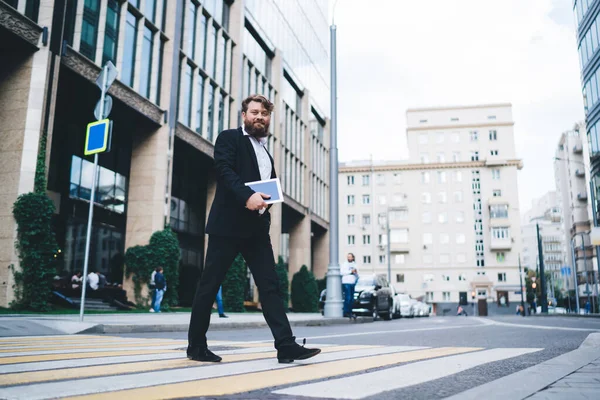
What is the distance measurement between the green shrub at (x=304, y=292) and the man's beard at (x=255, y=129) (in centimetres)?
3174

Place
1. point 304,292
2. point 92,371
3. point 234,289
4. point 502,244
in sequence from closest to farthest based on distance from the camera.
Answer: point 92,371 → point 234,289 → point 304,292 → point 502,244

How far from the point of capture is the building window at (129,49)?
20531 mm

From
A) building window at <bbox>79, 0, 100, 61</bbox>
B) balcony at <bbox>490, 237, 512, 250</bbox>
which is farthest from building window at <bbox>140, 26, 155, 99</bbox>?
balcony at <bbox>490, 237, 512, 250</bbox>

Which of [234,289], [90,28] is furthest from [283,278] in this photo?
[90,28]

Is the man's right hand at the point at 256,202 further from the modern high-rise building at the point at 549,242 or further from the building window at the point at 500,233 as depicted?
the modern high-rise building at the point at 549,242

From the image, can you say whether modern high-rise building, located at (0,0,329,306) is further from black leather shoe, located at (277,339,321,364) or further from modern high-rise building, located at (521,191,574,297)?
modern high-rise building, located at (521,191,574,297)

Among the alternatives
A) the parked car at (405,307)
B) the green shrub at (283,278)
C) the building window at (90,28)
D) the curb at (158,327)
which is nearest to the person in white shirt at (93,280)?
the building window at (90,28)

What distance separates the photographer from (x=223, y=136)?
3951mm

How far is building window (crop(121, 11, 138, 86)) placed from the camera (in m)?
20.5

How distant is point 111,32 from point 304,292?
21465 mm

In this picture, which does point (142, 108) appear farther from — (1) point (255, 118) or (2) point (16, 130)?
(1) point (255, 118)

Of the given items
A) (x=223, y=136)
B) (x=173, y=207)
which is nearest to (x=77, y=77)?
(x=173, y=207)

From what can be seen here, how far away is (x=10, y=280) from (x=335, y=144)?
9758 millimetres

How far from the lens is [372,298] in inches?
798
